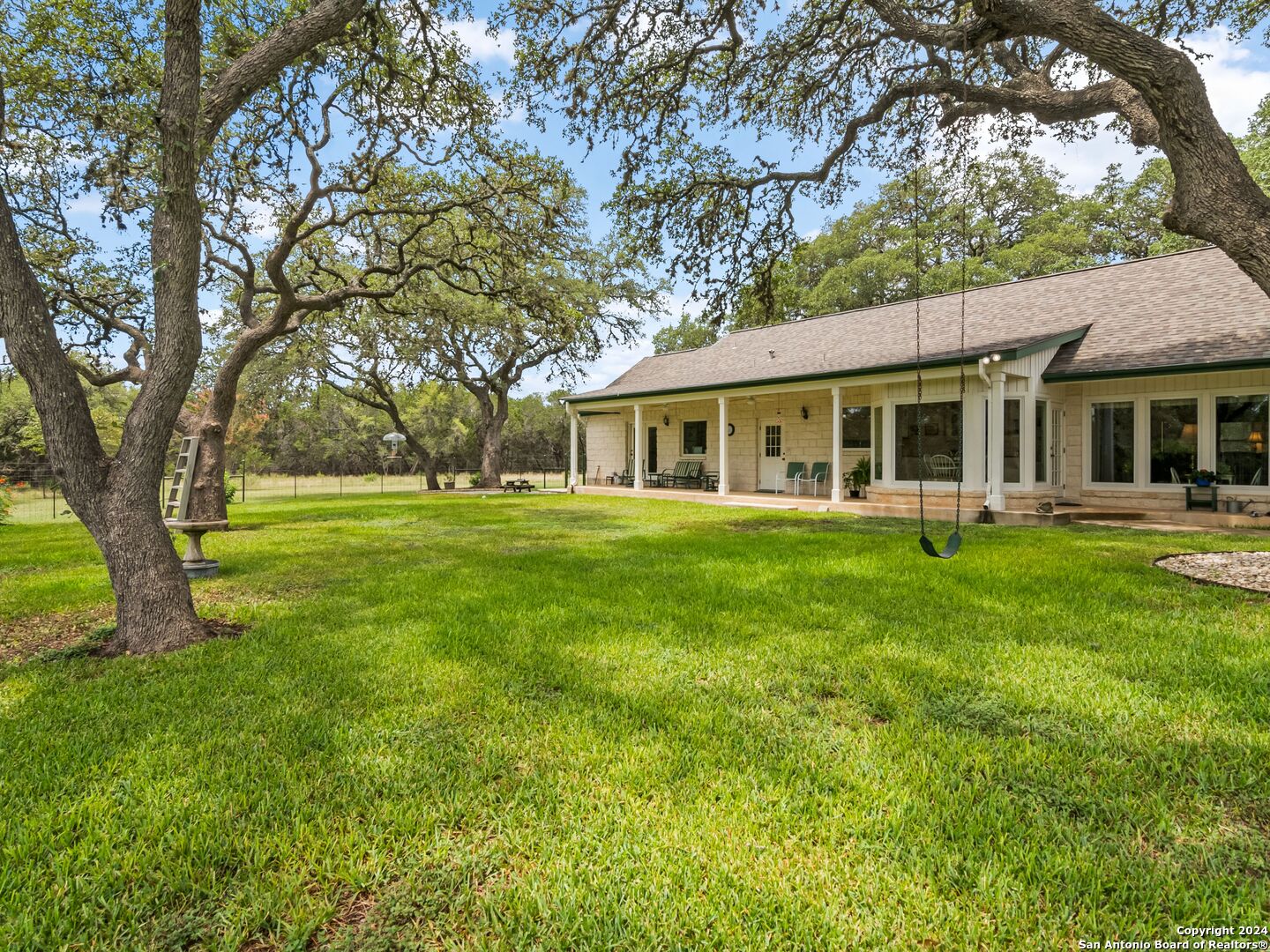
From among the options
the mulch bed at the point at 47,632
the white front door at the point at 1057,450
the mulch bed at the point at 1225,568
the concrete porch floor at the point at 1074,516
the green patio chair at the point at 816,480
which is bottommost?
the mulch bed at the point at 47,632

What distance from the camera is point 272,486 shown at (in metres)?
31.0

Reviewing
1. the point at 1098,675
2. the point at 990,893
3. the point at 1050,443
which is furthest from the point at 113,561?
the point at 1050,443

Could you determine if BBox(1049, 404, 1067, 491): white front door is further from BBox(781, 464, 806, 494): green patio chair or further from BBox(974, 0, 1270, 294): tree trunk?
BBox(974, 0, 1270, 294): tree trunk

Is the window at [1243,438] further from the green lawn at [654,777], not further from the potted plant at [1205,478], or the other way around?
the green lawn at [654,777]

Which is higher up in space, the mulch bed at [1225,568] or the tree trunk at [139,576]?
the tree trunk at [139,576]

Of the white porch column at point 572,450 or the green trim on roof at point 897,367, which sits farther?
the white porch column at point 572,450

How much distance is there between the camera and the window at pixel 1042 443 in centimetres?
1139

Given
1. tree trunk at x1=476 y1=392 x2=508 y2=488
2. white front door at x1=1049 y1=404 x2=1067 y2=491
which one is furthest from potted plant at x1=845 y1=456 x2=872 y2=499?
tree trunk at x1=476 y1=392 x2=508 y2=488

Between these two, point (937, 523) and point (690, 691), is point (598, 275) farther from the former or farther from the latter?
point (690, 691)

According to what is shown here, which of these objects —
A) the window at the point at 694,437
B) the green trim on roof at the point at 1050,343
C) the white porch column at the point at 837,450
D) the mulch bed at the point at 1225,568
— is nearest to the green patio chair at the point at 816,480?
the white porch column at the point at 837,450

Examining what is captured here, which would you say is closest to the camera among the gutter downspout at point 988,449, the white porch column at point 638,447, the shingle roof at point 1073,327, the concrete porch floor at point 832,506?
the concrete porch floor at point 832,506

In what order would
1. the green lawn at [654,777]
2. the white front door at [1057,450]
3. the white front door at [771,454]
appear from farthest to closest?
the white front door at [771,454] < the white front door at [1057,450] < the green lawn at [654,777]

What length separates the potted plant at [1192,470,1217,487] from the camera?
1034cm

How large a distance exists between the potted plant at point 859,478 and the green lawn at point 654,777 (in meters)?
8.55
